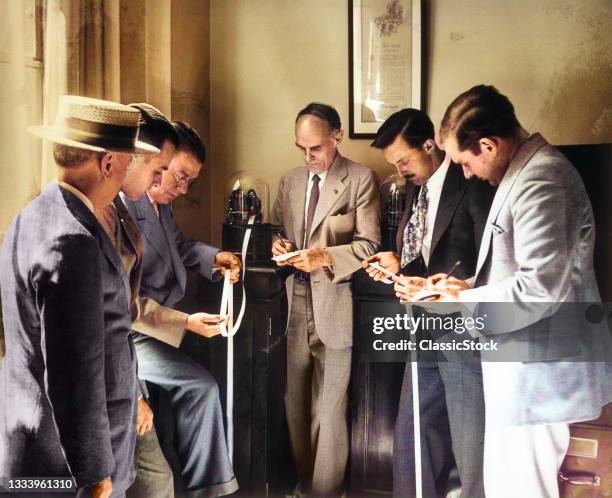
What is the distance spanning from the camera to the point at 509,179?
1.94 metres

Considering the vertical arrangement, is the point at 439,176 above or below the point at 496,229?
above

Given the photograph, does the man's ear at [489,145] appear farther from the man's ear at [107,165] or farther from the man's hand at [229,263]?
the man's ear at [107,165]

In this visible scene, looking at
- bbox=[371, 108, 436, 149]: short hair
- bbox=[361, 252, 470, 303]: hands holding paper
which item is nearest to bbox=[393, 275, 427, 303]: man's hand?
bbox=[361, 252, 470, 303]: hands holding paper

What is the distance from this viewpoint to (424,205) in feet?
6.57

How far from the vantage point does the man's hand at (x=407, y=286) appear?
6.61ft

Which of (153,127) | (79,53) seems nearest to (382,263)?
(153,127)

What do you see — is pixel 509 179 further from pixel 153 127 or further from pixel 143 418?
pixel 143 418

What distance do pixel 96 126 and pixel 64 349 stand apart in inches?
26.1

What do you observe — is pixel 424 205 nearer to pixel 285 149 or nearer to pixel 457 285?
pixel 457 285

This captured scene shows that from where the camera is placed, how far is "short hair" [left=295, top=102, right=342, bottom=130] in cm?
206

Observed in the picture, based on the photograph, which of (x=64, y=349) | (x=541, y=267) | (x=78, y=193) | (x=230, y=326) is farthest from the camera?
(x=230, y=326)

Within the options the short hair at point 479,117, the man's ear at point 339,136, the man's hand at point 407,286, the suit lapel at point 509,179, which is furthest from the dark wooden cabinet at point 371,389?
the short hair at point 479,117

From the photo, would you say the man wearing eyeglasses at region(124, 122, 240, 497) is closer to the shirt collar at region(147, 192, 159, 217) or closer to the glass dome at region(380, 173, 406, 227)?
the shirt collar at region(147, 192, 159, 217)

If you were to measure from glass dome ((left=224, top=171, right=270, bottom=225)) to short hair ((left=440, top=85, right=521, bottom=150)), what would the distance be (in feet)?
2.11
